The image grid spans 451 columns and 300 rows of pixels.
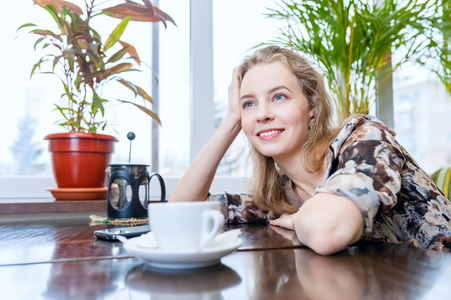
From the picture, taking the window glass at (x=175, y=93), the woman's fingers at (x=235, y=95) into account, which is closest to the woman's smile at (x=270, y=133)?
the woman's fingers at (x=235, y=95)

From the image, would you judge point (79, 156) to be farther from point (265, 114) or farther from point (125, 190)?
point (265, 114)

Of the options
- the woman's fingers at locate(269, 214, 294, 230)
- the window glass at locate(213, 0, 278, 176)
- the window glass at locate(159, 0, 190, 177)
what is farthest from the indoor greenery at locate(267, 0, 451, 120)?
the woman's fingers at locate(269, 214, 294, 230)

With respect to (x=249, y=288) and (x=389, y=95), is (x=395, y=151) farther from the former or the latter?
(x=389, y=95)

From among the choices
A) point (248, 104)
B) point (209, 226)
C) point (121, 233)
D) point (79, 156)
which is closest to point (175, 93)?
point (79, 156)

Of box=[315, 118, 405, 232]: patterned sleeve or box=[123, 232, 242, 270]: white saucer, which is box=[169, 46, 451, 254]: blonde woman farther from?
box=[123, 232, 242, 270]: white saucer

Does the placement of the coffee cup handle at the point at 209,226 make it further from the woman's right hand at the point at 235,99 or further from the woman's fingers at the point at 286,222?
the woman's right hand at the point at 235,99

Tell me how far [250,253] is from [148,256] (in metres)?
0.21

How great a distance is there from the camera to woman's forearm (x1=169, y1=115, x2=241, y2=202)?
1.38m

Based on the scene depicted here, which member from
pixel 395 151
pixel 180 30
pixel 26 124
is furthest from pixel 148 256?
pixel 180 30

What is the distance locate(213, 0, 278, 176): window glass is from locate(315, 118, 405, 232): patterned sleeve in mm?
1206

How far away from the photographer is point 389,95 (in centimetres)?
247

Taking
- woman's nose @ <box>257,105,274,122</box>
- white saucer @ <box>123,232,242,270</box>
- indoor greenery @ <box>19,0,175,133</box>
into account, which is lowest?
white saucer @ <box>123,232,242,270</box>

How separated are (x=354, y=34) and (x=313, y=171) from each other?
96cm

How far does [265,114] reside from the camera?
1.19 metres
